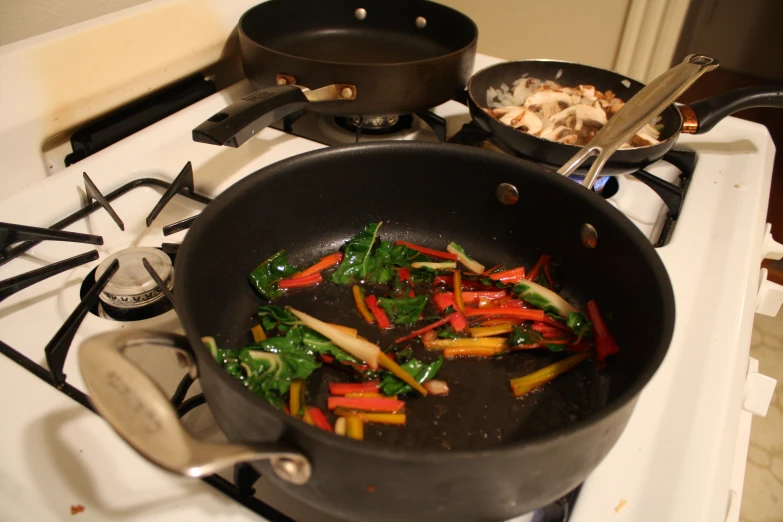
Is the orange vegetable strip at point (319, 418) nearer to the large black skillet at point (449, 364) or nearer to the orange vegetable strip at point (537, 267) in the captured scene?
the large black skillet at point (449, 364)

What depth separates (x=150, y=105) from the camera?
1058mm

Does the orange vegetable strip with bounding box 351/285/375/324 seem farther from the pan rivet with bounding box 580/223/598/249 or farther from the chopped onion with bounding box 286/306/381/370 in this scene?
the pan rivet with bounding box 580/223/598/249

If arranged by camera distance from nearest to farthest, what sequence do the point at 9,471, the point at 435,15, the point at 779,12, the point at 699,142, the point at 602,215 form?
the point at 9,471 < the point at 602,215 < the point at 699,142 < the point at 435,15 < the point at 779,12

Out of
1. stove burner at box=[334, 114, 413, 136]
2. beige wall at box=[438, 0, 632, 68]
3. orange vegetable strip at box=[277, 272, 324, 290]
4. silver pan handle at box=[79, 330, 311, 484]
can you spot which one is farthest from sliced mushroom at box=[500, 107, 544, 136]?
beige wall at box=[438, 0, 632, 68]

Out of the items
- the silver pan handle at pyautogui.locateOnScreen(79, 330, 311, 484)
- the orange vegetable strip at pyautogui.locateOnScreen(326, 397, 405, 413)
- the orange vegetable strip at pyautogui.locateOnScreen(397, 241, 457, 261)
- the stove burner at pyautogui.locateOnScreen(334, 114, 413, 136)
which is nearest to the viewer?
the silver pan handle at pyautogui.locateOnScreen(79, 330, 311, 484)

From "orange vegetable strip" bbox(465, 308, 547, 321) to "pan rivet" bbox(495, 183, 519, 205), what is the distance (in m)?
0.16

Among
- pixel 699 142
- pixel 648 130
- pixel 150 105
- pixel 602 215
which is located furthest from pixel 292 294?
pixel 699 142

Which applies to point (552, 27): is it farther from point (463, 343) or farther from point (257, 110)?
point (463, 343)

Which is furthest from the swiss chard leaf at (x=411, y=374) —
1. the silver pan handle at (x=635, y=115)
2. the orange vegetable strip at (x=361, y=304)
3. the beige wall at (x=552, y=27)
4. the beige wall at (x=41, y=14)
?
the beige wall at (x=552, y=27)

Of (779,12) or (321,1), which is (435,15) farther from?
(779,12)

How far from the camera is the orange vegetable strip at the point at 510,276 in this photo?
809mm

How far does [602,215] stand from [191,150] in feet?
2.22

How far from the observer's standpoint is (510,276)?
81 cm

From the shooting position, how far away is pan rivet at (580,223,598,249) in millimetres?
723
